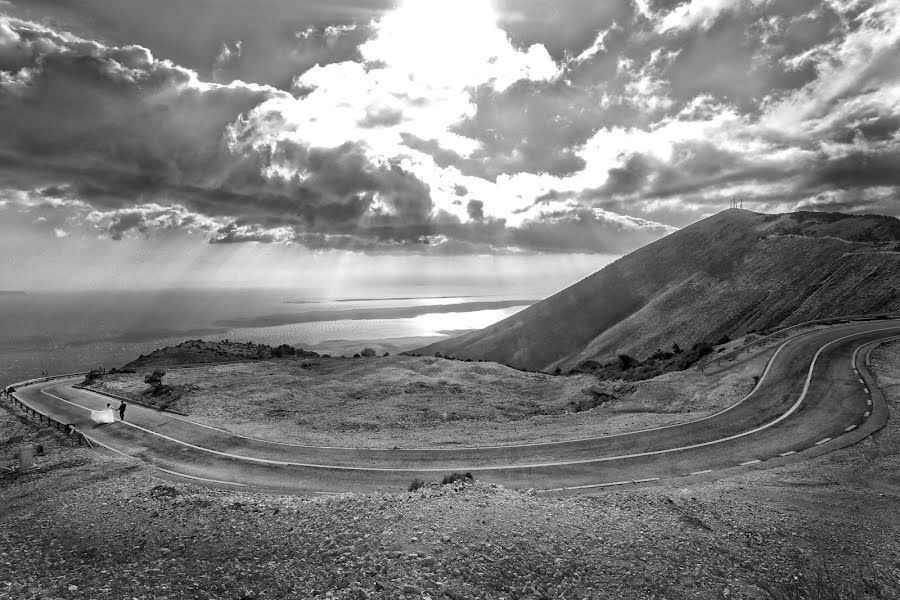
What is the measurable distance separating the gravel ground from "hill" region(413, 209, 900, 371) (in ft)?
200

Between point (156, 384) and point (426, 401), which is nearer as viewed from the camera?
point (426, 401)

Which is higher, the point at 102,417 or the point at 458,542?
the point at 458,542

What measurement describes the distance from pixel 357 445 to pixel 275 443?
15.3 ft

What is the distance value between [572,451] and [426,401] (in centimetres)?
1530

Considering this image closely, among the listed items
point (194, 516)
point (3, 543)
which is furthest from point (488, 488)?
point (3, 543)

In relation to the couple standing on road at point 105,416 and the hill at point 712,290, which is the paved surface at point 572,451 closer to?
the couple standing on road at point 105,416

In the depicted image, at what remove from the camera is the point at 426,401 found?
3366 cm

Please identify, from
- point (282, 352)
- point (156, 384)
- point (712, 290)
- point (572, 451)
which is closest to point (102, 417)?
point (156, 384)

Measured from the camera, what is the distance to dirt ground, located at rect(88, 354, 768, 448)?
82.3 feet

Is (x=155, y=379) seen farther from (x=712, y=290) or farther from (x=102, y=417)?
(x=712, y=290)

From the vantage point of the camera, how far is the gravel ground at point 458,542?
30.9ft

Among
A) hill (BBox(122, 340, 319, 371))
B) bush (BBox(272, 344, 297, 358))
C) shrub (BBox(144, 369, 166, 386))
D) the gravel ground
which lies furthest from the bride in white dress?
bush (BBox(272, 344, 297, 358))

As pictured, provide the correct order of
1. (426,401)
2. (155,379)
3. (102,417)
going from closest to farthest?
(102,417)
(426,401)
(155,379)

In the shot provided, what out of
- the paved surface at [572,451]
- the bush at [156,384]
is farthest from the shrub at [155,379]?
the paved surface at [572,451]
